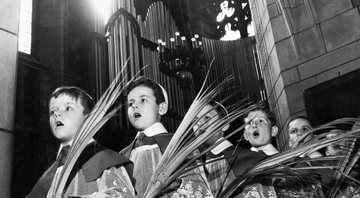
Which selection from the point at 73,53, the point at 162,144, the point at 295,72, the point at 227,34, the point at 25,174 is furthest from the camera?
the point at 227,34

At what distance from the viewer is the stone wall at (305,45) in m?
4.99

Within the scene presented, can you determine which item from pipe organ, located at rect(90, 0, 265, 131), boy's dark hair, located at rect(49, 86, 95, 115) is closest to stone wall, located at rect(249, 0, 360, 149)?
pipe organ, located at rect(90, 0, 265, 131)

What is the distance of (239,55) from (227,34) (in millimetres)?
1471

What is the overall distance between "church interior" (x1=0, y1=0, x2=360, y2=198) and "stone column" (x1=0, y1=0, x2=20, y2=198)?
2.59 metres

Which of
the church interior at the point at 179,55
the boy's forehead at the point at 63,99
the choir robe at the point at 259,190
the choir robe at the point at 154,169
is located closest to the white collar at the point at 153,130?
the choir robe at the point at 154,169

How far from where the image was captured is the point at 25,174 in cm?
710

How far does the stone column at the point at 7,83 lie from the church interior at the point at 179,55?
2594 mm

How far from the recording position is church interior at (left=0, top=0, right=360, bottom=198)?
5.05 metres

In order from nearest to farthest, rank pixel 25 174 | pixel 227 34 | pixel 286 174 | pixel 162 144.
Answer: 1. pixel 286 174
2. pixel 162 144
3. pixel 25 174
4. pixel 227 34

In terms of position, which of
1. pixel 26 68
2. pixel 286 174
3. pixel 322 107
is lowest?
pixel 286 174

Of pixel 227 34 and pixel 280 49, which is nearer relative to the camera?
pixel 280 49

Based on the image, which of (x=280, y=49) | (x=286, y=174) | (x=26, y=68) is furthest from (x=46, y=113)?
(x=286, y=174)

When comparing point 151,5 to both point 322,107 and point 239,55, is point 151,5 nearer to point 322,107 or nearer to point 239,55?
point 239,55

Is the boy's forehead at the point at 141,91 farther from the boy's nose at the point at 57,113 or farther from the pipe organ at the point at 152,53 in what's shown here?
the pipe organ at the point at 152,53
